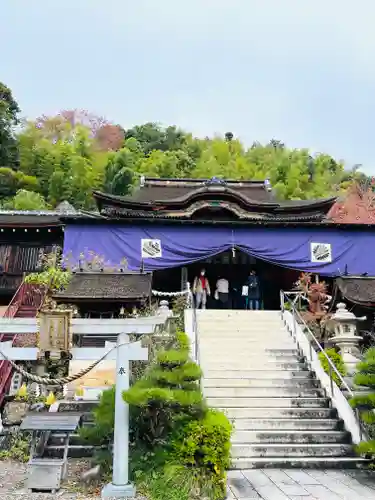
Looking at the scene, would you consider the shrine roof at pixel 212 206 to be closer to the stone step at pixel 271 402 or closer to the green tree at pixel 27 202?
the stone step at pixel 271 402

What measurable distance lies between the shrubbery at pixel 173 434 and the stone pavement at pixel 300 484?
50cm

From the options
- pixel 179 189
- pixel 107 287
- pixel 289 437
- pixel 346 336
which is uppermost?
pixel 179 189

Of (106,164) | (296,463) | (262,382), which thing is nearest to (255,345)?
(262,382)

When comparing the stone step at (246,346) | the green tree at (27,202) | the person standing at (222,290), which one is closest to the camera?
the stone step at (246,346)

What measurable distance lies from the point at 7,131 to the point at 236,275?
1109 inches

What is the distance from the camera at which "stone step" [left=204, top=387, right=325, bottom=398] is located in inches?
357

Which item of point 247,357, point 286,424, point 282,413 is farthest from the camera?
point 247,357

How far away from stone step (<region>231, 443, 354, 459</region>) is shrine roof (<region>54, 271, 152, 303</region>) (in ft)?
18.2

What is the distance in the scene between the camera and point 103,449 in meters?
6.72

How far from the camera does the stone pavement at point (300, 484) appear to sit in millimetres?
5941

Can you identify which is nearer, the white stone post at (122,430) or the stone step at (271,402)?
the white stone post at (122,430)

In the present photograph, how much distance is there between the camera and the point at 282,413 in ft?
28.0

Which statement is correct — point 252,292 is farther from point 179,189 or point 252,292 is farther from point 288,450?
point 179,189

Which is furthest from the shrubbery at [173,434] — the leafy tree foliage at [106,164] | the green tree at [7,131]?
the green tree at [7,131]
